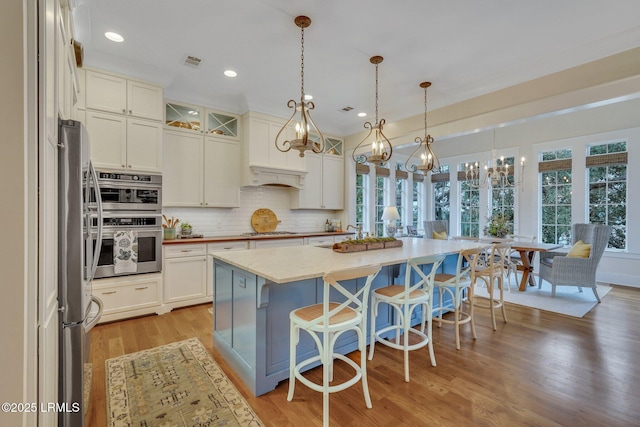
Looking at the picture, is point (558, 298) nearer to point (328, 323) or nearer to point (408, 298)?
point (408, 298)

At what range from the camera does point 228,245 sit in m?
4.11

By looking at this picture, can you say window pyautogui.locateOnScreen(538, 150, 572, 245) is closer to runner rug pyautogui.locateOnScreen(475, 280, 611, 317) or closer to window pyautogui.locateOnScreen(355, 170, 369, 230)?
runner rug pyautogui.locateOnScreen(475, 280, 611, 317)

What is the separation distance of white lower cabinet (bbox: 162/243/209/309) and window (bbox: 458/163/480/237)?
20.4 ft

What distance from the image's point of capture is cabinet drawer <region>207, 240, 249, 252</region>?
3.98 metres

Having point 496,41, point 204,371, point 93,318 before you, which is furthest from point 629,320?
point 93,318

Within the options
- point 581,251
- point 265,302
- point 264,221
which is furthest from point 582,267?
point 264,221

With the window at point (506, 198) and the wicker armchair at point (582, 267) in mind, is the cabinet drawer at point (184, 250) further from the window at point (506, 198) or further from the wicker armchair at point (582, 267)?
the window at point (506, 198)

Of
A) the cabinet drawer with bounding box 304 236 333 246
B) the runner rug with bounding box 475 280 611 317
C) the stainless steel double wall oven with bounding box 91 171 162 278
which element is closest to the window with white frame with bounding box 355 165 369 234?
the cabinet drawer with bounding box 304 236 333 246

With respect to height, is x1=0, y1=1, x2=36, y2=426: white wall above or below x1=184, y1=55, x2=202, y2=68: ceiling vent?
below

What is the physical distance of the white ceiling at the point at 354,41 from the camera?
244 cm

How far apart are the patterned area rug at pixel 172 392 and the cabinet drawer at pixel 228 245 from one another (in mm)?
1534

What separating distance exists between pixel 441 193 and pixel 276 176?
5.06 m

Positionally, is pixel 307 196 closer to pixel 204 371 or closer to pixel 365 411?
pixel 204 371

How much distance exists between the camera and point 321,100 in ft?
14.7
